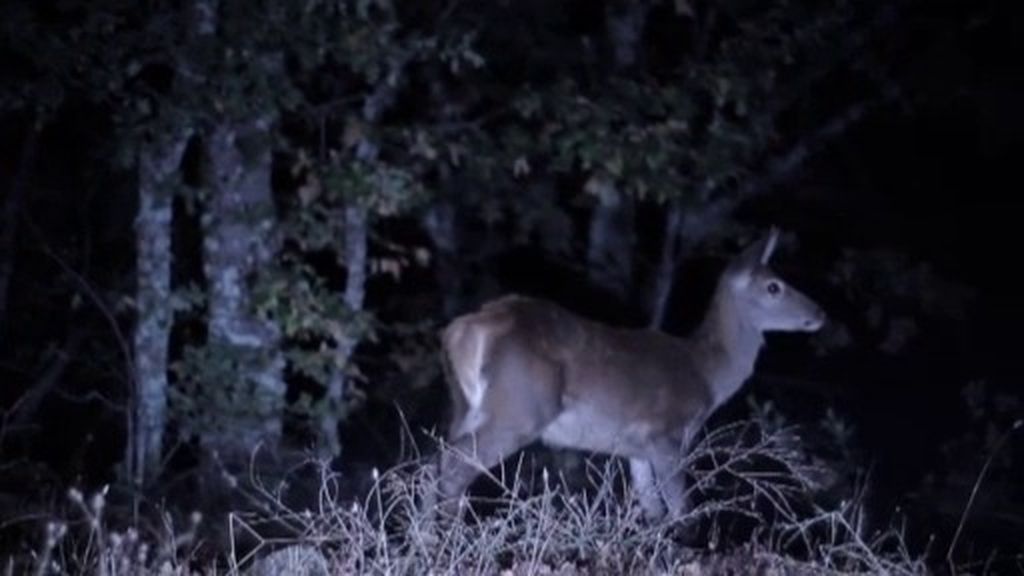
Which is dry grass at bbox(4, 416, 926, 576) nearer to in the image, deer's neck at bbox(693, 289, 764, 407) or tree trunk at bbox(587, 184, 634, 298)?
deer's neck at bbox(693, 289, 764, 407)

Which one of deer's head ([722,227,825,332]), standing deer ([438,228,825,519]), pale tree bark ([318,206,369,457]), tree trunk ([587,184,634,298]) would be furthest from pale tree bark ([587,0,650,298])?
pale tree bark ([318,206,369,457])

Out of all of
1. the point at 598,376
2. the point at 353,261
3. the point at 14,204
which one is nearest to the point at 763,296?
the point at 598,376

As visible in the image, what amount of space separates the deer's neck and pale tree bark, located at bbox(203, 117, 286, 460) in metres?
2.65

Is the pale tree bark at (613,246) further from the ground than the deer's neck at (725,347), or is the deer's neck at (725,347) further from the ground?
the pale tree bark at (613,246)

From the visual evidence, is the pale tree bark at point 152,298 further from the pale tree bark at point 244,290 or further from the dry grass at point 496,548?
the dry grass at point 496,548

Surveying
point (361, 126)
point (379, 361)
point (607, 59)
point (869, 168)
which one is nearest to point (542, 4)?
point (607, 59)

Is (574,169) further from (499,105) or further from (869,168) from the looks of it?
(869,168)

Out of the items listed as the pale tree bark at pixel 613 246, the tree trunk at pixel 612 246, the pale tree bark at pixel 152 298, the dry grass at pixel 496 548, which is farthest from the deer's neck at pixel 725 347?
the dry grass at pixel 496 548

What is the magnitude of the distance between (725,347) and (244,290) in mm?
3062

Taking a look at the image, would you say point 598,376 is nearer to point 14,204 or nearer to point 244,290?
point 244,290

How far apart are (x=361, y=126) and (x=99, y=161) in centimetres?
231

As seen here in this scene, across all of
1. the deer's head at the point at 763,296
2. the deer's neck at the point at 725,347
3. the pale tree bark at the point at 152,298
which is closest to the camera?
the pale tree bark at the point at 152,298

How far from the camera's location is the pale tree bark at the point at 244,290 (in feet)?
47.8

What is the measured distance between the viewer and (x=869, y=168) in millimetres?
18688
